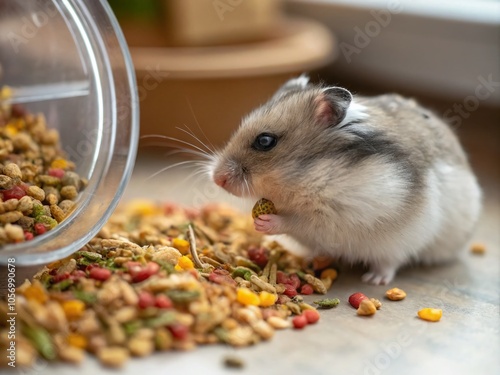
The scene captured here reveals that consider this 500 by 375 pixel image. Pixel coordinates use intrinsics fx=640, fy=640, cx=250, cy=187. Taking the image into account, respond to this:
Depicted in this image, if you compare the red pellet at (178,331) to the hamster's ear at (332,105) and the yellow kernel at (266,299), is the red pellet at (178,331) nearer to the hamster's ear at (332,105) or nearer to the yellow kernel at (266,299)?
the yellow kernel at (266,299)

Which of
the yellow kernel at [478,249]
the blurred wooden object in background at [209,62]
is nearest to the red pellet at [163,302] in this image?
the yellow kernel at [478,249]

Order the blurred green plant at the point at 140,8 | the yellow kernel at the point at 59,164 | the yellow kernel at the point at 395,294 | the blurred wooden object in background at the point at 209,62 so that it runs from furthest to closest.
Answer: the blurred green plant at the point at 140,8, the blurred wooden object in background at the point at 209,62, the yellow kernel at the point at 59,164, the yellow kernel at the point at 395,294

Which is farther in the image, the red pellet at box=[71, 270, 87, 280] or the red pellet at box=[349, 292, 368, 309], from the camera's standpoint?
the red pellet at box=[349, 292, 368, 309]

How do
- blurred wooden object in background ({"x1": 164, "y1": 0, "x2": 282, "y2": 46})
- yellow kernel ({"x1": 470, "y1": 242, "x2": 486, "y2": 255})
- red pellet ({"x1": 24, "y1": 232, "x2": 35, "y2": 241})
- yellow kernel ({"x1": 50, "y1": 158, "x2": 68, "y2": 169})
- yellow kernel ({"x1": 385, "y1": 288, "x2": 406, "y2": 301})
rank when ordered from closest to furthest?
1. red pellet ({"x1": 24, "y1": 232, "x2": 35, "y2": 241})
2. yellow kernel ({"x1": 385, "y1": 288, "x2": 406, "y2": 301})
3. yellow kernel ({"x1": 50, "y1": 158, "x2": 68, "y2": 169})
4. yellow kernel ({"x1": 470, "y1": 242, "x2": 486, "y2": 255})
5. blurred wooden object in background ({"x1": 164, "y1": 0, "x2": 282, "y2": 46})

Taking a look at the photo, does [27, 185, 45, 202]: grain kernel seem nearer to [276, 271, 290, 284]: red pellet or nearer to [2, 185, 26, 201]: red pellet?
[2, 185, 26, 201]: red pellet

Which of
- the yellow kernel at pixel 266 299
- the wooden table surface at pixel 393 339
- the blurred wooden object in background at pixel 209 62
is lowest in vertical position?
the wooden table surface at pixel 393 339

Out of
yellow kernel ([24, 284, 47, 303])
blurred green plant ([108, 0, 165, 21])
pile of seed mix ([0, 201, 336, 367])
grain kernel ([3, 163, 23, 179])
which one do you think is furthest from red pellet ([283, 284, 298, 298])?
blurred green plant ([108, 0, 165, 21])

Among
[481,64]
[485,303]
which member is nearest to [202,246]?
[485,303]
